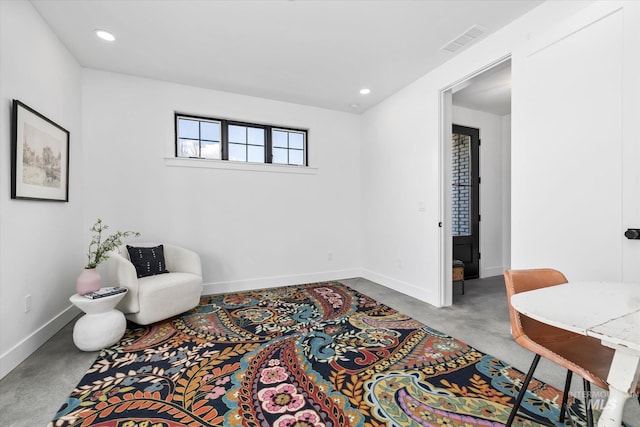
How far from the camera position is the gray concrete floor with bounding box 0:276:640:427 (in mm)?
1591

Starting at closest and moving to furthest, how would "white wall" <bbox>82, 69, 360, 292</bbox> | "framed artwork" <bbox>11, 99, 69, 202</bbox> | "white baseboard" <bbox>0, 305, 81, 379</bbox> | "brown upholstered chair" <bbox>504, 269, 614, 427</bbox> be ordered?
"brown upholstered chair" <bbox>504, 269, 614, 427</bbox>, "white baseboard" <bbox>0, 305, 81, 379</bbox>, "framed artwork" <bbox>11, 99, 69, 202</bbox>, "white wall" <bbox>82, 69, 360, 292</bbox>

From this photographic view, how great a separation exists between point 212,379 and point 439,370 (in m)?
1.52

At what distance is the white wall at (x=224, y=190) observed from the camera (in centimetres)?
334

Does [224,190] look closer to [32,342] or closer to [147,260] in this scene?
[147,260]

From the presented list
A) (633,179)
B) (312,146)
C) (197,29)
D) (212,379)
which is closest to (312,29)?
(197,29)

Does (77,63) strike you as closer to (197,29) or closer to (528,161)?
(197,29)

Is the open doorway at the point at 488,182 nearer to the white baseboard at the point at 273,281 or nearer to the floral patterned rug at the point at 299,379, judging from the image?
the white baseboard at the point at 273,281

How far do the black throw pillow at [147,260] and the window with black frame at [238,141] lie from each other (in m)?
1.35

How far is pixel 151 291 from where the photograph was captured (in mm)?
2566

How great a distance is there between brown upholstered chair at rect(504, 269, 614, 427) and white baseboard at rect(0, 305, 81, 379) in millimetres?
3044

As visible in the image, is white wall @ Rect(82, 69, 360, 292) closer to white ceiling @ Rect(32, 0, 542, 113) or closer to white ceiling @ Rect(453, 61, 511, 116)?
white ceiling @ Rect(32, 0, 542, 113)

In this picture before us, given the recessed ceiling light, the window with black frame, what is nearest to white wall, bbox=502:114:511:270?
the window with black frame

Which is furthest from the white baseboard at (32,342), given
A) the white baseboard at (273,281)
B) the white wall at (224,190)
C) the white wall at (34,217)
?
the white baseboard at (273,281)

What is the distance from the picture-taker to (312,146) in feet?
14.6
